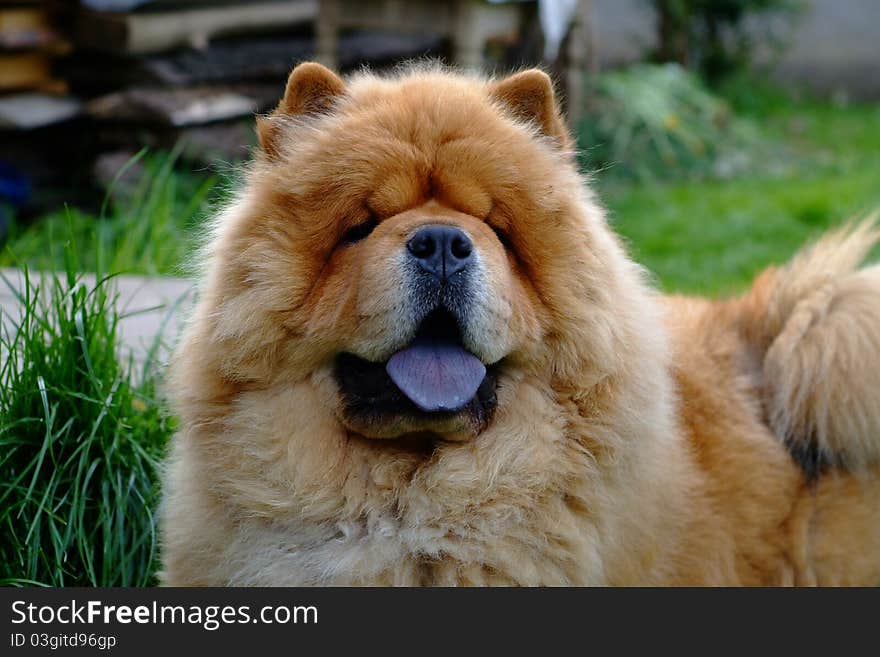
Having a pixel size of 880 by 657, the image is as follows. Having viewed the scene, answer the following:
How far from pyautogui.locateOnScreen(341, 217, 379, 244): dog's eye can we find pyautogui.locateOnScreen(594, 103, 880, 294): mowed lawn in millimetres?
3886

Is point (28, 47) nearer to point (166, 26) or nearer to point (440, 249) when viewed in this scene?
point (166, 26)

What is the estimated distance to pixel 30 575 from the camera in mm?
3590

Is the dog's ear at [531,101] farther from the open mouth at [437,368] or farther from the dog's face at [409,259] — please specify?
the open mouth at [437,368]

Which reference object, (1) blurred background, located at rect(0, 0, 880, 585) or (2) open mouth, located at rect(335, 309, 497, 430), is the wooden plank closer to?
(1) blurred background, located at rect(0, 0, 880, 585)

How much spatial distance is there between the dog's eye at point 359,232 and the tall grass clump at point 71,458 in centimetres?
113

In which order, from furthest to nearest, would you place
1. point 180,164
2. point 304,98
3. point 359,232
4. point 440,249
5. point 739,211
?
point 739,211, point 180,164, point 304,98, point 359,232, point 440,249

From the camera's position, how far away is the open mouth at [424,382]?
115 inches

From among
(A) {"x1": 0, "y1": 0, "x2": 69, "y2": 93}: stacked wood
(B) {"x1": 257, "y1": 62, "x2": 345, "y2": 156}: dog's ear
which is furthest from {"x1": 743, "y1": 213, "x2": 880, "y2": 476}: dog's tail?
(A) {"x1": 0, "y1": 0, "x2": 69, "y2": 93}: stacked wood

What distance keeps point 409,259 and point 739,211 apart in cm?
648

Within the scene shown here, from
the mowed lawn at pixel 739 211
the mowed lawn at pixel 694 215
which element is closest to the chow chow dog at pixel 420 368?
the mowed lawn at pixel 694 215

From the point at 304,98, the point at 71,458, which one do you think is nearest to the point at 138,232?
the point at 71,458

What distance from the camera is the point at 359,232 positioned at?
3.06 metres
